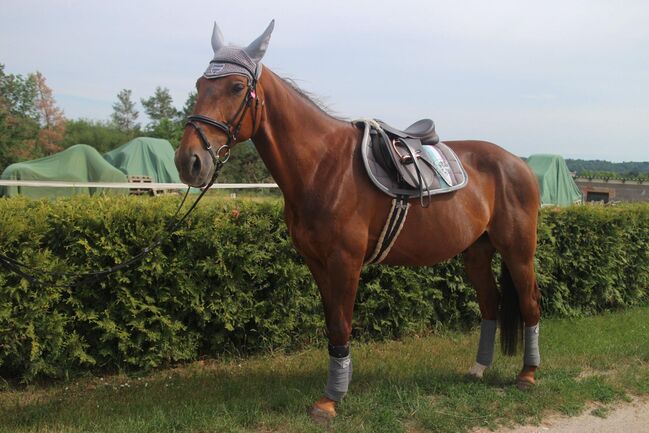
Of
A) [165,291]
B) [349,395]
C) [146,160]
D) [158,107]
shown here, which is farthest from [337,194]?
[158,107]

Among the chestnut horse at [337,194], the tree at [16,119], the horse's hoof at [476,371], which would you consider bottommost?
the horse's hoof at [476,371]

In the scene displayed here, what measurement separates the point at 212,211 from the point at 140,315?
1.19 metres

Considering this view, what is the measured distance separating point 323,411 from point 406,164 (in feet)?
5.89

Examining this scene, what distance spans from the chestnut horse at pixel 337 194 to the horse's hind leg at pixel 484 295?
0.08 ft

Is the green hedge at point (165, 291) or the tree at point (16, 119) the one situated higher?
the tree at point (16, 119)

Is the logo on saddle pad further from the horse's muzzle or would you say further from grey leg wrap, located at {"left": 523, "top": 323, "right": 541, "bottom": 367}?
the horse's muzzle

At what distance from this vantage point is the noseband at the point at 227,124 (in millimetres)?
2641

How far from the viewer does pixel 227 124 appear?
9.02ft

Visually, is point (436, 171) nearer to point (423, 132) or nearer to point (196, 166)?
point (423, 132)

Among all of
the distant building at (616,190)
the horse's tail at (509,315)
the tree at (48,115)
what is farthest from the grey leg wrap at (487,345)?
the tree at (48,115)

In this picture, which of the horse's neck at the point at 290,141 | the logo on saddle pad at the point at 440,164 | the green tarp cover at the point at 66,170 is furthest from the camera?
the green tarp cover at the point at 66,170

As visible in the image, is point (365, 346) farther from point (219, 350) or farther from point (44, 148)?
point (44, 148)

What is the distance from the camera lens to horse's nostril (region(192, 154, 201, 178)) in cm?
257

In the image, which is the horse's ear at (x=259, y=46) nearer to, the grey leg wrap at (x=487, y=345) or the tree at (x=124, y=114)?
the grey leg wrap at (x=487, y=345)
